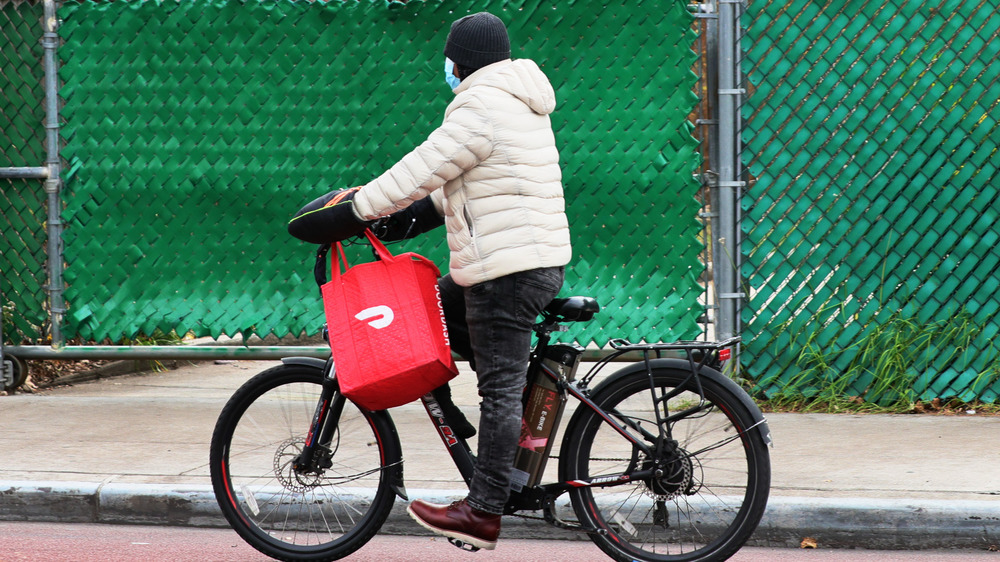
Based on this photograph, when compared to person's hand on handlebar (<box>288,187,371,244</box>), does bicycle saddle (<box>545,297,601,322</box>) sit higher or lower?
lower

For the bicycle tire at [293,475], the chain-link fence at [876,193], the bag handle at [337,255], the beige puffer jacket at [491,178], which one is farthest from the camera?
the chain-link fence at [876,193]

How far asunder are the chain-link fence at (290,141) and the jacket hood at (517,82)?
2.47 metres

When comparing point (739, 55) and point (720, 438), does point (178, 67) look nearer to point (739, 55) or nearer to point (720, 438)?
point (739, 55)

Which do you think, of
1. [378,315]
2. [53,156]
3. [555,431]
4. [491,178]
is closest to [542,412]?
[555,431]

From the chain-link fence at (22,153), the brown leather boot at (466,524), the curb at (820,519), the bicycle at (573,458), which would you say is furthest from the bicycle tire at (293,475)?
the chain-link fence at (22,153)

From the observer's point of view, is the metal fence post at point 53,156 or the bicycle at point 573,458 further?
the metal fence post at point 53,156

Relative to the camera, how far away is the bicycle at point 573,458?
3768 mm

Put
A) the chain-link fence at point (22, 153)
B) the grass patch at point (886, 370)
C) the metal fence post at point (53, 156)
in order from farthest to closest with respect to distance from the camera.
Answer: the chain-link fence at point (22, 153) → the metal fence post at point (53, 156) → the grass patch at point (886, 370)

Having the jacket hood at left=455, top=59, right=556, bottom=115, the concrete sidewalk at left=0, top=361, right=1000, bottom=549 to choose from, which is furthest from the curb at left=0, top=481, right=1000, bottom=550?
the jacket hood at left=455, top=59, right=556, bottom=115

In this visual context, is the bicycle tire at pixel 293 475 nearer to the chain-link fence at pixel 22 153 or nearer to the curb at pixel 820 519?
the curb at pixel 820 519

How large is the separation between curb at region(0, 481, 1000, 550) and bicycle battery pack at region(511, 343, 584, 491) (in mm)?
338

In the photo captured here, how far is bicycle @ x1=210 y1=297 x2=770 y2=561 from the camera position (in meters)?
3.77

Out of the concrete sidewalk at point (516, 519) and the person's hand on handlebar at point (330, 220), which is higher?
the person's hand on handlebar at point (330, 220)

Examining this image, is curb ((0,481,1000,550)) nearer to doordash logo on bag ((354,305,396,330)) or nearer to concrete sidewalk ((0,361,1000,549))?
concrete sidewalk ((0,361,1000,549))
